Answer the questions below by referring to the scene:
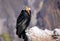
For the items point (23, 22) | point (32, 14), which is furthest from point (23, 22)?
point (32, 14)

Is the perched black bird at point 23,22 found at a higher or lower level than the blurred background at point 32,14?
lower

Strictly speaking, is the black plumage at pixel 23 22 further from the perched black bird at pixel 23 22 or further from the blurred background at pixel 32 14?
the blurred background at pixel 32 14

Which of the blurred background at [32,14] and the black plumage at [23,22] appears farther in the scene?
the blurred background at [32,14]

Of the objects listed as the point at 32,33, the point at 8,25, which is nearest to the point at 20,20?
the point at 32,33

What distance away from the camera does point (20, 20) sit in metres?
3.39

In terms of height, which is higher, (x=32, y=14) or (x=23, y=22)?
(x=32, y=14)

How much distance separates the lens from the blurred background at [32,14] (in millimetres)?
3862

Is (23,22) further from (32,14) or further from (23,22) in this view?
(32,14)

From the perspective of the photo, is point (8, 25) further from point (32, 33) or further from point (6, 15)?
point (32, 33)

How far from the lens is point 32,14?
12.9ft

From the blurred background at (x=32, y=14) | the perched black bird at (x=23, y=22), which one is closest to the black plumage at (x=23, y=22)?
the perched black bird at (x=23, y=22)

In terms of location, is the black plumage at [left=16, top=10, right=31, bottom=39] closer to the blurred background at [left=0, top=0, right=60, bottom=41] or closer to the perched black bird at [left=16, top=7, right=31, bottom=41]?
the perched black bird at [left=16, top=7, right=31, bottom=41]

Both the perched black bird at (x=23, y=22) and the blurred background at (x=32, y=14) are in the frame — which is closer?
the perched black bird at (x=23, y=22)

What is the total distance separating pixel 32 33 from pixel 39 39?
18 centimetres
